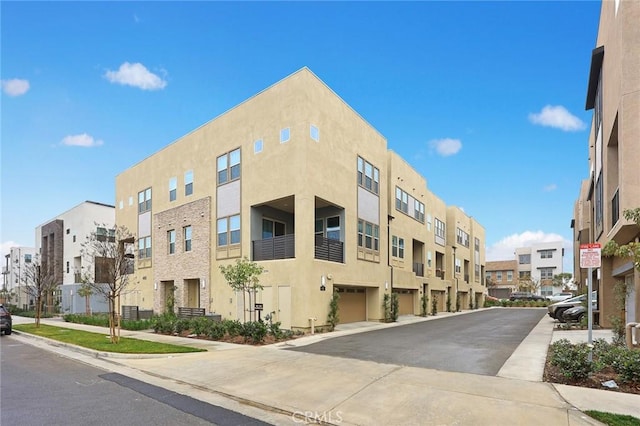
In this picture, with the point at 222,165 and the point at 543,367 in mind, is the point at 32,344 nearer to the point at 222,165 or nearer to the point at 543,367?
the point at 222,165

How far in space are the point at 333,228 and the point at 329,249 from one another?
2143mm

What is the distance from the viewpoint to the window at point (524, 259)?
8356cm

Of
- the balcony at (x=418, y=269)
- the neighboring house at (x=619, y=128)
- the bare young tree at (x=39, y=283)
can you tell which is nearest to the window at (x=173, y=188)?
the bare young tree at (x=39, y=283)

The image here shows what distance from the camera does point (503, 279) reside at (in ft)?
274

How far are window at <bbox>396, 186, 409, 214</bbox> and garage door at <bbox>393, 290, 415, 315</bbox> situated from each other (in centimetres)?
614

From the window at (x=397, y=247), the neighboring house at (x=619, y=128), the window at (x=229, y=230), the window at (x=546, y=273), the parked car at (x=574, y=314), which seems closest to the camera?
the neighboring house at (x=619, y=128)

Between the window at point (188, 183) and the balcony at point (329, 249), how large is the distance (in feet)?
32.6

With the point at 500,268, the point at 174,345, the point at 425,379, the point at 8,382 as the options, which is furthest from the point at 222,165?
the point at 500,268

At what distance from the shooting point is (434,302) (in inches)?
1328

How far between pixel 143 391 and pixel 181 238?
1792cm

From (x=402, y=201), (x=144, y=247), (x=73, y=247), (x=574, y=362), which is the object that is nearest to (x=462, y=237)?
(x=402, y=201)

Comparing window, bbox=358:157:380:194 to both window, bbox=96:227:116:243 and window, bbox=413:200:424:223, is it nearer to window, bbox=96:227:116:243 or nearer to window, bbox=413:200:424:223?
window, bbox=413:200:424:223

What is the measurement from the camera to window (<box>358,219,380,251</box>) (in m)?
22.8

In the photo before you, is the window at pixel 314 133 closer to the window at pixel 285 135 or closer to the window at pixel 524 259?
the window at pixel 285 135
